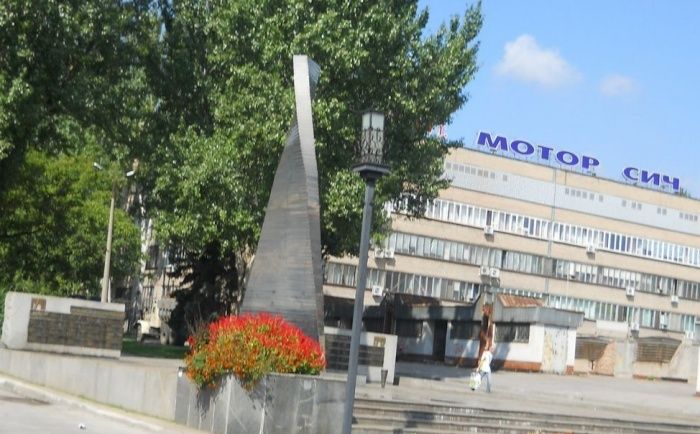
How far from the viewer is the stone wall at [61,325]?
3086 centimetres

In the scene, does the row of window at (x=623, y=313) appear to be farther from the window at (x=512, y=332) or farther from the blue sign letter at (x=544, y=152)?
the window at (x=512, y=332)

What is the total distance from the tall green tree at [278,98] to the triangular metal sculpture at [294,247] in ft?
39.0

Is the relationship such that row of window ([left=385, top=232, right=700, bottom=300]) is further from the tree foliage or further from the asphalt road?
the asphalt road

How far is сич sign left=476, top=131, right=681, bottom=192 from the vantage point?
79562 millimetres

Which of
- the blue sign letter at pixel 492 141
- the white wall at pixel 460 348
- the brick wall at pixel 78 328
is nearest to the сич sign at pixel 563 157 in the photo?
the blue sign letter at pixel 492 141

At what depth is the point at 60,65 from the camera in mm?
34375

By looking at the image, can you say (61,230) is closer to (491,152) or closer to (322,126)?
(322,126)

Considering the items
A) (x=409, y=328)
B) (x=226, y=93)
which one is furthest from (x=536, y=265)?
(x=226, y=93)

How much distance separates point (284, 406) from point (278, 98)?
18671 millimetres

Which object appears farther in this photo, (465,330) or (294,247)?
(465,330)

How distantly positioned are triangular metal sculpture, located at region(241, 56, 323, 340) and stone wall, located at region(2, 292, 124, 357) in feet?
34.6

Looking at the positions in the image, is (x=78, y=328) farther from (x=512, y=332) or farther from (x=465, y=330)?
(x=465, y=330)

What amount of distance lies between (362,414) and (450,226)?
2282 inches

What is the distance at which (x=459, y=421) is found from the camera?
21.1 metres
